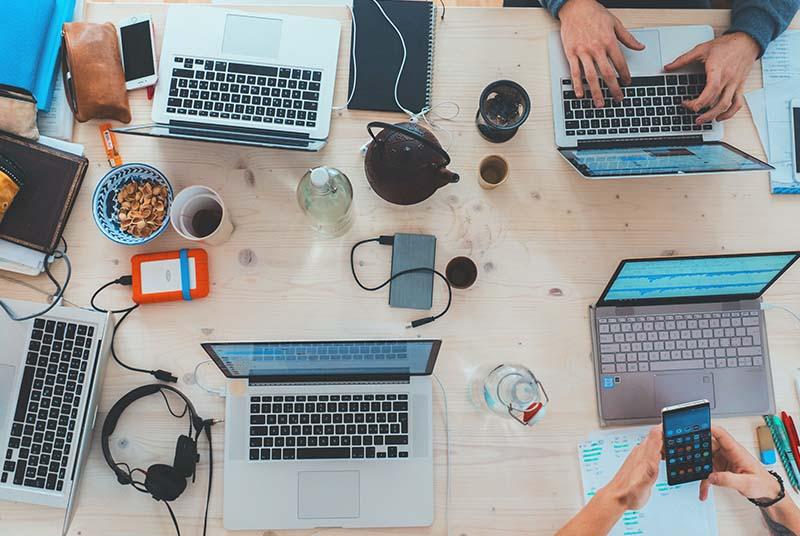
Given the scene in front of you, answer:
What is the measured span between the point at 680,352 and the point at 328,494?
2.27 ft

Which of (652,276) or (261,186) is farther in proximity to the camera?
(261,186)

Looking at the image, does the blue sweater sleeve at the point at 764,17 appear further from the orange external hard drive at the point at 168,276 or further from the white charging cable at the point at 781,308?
the orange external hard drive at the point at 168,276

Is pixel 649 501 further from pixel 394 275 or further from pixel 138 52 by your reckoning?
pixel 138 52

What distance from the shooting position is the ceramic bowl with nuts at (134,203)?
979 millimetres

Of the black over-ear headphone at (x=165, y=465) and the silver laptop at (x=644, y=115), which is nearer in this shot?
the black over-ear headphone at (x=165, y=465)

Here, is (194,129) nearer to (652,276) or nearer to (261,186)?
(261,186)

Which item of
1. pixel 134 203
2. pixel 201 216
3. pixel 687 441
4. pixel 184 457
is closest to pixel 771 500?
pixel 687 441

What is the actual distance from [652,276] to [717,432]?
0.29 meters

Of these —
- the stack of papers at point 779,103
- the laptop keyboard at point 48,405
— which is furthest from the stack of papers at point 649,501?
the laptop keyboard at point 48,405

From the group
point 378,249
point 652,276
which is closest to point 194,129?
point 378,249

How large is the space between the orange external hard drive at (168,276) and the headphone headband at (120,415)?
6.4 inches

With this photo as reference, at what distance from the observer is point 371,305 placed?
40.7 inches

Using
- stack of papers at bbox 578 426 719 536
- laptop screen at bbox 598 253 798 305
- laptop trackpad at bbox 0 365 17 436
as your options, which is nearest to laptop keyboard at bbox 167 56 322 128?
laptop trackpad at bbox 0 365 17 436

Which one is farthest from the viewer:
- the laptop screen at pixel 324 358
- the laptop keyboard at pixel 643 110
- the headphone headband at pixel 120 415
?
the laptop keyboard at pixel 643 110
